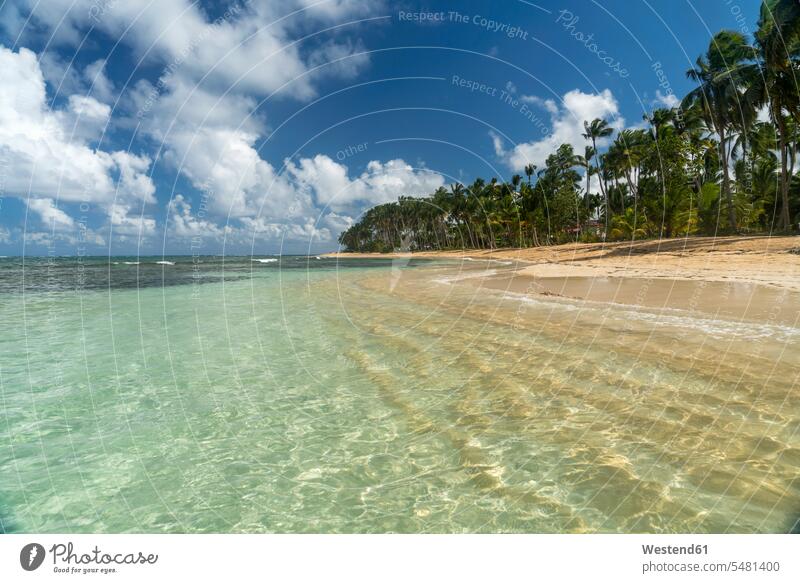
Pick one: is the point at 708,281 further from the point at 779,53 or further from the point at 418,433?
the point at 779,53

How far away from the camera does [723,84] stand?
44219mm

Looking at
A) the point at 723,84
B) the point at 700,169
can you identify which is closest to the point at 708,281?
the point at 723,84

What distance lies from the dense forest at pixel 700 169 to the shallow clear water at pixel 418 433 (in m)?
35.7

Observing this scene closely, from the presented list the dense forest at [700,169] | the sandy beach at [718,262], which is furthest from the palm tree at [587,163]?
the sandy beach at [718,262]

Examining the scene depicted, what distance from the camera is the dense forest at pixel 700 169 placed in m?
35.2

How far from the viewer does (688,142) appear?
59.4m

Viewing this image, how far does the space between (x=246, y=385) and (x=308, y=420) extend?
273 centimetres

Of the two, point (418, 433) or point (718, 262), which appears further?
point (718, 262)

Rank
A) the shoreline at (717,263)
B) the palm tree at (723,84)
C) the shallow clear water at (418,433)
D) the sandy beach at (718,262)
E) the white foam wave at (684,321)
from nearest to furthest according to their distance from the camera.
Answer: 1. the shallow clear water at (418,433)
2. the white foam wave at (684,321)
3. the shoreline at (717,263)
4. the sandy beach at (718,262)
5. the palm tree at (723,84)
